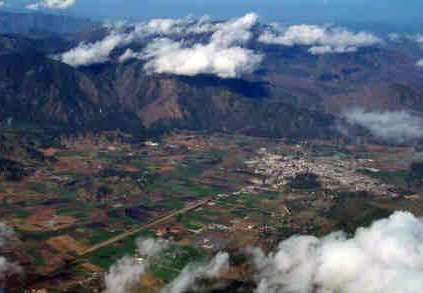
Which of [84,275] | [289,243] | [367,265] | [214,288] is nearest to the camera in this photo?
[367,265]

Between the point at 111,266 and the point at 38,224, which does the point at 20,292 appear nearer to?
the point at 111,266

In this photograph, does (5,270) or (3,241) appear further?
(3,241)

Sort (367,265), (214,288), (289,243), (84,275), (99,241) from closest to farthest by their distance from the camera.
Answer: (367,265)
(214,288)
(84,275)
(289,243)
(99,241)

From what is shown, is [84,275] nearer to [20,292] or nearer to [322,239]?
[20,292]

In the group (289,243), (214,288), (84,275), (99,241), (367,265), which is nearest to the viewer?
(367,265)

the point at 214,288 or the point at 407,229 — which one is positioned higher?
the point at 407,229

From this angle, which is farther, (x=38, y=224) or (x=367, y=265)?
(x=38, y=224)

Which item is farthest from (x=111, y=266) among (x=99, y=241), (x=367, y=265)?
(x=367, y=265)

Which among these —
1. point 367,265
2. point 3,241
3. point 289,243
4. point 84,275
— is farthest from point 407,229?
point 3,241

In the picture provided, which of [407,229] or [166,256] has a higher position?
[407,229]
